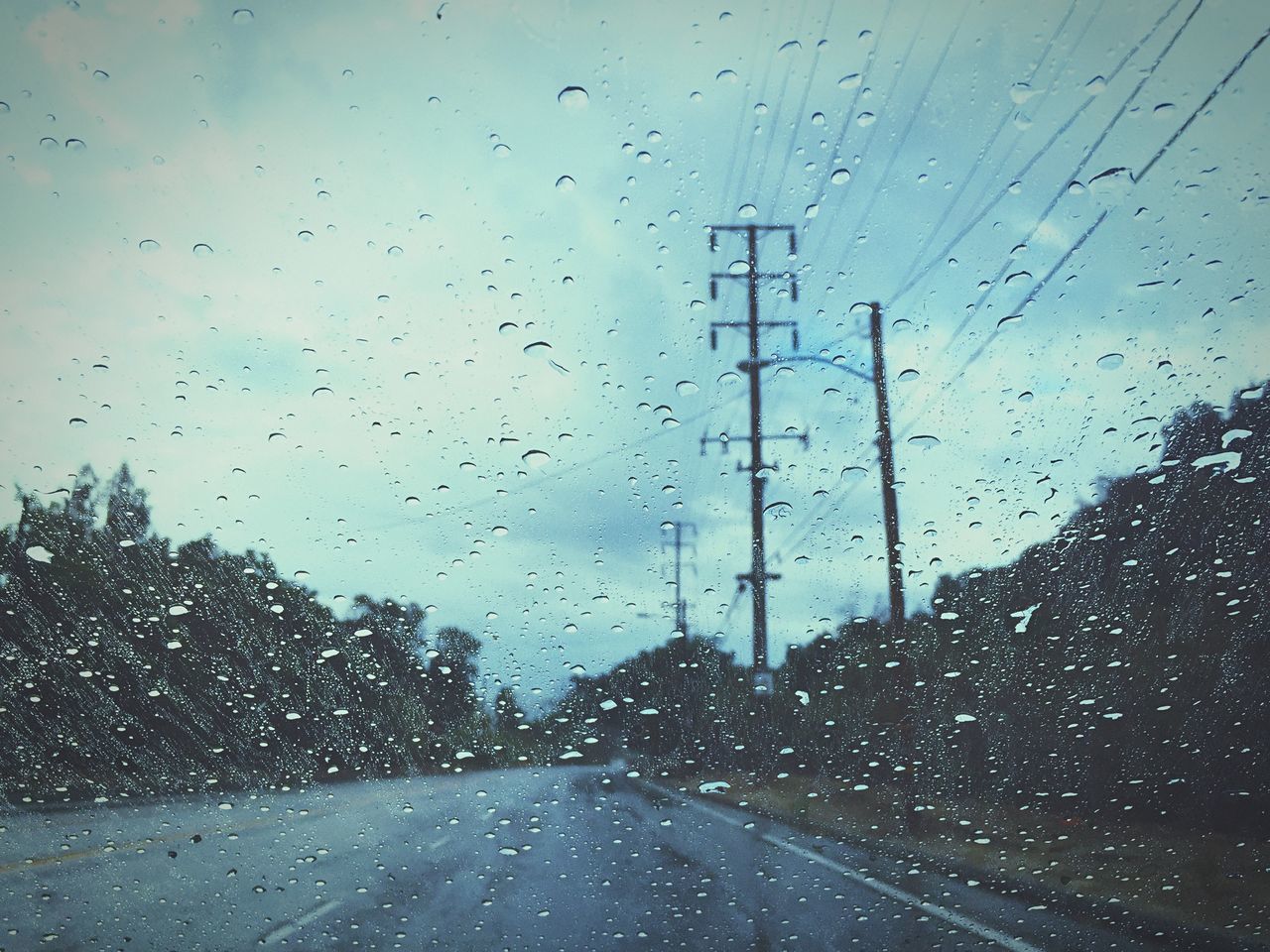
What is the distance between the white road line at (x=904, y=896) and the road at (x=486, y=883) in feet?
0.09

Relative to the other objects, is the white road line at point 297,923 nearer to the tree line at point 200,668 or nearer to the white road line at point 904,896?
the tree line at point 200,668

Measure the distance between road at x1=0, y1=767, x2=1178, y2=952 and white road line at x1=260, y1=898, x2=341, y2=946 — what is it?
0.02 meters

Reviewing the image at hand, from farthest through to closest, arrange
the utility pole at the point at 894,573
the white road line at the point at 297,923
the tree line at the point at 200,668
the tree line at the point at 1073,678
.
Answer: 1. the tree line at the point at 200,668
2. the utility pole at the point at 894,573
3. the tree line at the point at 1073,678
4. the white road line at the point at 297,923

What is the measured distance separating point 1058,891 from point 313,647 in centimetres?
519

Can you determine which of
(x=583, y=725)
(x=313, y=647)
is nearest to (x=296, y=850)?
(x=313, y=647)

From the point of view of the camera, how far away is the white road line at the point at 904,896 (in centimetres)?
492

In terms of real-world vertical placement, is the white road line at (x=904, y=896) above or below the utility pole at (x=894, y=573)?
below

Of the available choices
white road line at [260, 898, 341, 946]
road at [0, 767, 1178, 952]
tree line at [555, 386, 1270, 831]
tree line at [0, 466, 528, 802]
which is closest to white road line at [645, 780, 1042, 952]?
road at [0, 767, 1178, 952]

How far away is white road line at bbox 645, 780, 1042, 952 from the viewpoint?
194 inches

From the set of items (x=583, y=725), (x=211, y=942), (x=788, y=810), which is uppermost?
(x=583, y=725)

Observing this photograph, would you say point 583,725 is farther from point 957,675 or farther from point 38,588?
point 38,588

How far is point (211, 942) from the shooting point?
4672 millimetres

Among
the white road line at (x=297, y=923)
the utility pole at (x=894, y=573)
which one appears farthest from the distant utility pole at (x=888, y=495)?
the white road line at (x=297, y=923)

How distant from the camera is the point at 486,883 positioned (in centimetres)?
665
